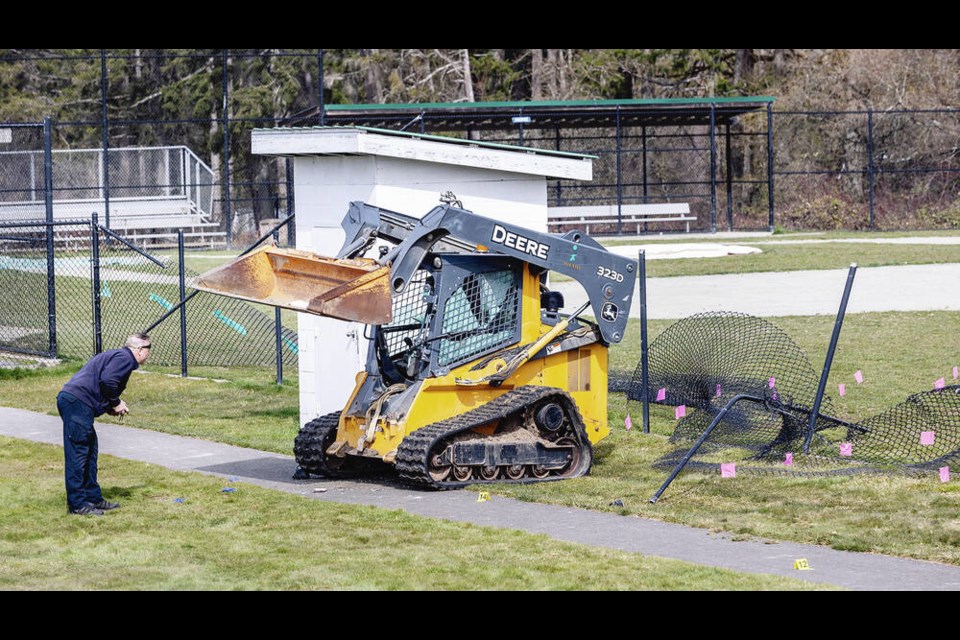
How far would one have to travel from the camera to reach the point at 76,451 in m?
10.5

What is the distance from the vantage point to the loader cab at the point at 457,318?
444 inches

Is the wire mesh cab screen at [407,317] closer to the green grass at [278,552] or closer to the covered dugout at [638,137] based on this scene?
the green grass at [278,552]

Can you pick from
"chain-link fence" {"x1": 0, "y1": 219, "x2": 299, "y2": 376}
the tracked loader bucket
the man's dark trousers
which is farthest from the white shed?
"chain-link fence" {"x1": 0, "y1": 219, "x2": 299, "y2": 376}

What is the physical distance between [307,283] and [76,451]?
208 centimetres

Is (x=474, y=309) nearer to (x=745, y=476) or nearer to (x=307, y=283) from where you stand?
(x=307, y=283)

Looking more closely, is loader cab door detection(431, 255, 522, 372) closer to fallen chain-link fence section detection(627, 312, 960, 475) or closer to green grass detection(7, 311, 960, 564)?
green grass detection(7, 311, 960, 564)

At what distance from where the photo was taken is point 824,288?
76.4 ft

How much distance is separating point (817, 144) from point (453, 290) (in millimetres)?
37256

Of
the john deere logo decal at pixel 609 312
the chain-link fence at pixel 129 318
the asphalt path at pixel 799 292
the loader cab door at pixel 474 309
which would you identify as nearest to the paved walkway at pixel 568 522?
the loader cab door at pixel 474 309

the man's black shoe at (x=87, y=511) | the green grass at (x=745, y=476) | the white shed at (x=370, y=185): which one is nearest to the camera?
→ the green grass at (x=745, y=476)

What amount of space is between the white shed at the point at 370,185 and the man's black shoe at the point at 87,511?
124 inches

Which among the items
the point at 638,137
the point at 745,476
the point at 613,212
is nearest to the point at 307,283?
the point at 745,476

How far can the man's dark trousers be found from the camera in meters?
10.5

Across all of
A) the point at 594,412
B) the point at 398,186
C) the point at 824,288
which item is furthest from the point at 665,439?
the point at 824,288
